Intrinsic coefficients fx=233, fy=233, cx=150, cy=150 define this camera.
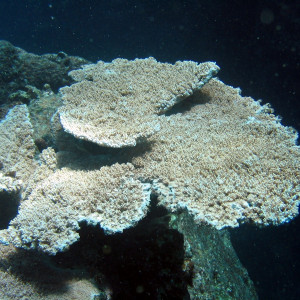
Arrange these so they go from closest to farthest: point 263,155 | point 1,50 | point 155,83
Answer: point 263,155
point 155,83
point 1,50

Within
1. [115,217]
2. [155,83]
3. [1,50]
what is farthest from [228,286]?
[1,50]

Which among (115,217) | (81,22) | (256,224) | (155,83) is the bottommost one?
(115,217)

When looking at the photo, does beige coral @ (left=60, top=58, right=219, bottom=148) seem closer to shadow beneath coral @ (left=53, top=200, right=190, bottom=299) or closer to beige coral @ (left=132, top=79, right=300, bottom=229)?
beige coral @ (left=132, top=79, right=300, bottom=229)

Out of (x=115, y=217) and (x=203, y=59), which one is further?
(x=203, y=59)

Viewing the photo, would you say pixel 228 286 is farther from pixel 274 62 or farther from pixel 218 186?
pixel 274 62

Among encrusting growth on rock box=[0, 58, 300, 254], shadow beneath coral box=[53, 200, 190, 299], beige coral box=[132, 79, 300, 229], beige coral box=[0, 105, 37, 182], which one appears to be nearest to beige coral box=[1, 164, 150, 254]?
encrusting growth on rock box=[0, 58, 300, 254]

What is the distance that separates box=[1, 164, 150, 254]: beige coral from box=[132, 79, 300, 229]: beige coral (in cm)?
31

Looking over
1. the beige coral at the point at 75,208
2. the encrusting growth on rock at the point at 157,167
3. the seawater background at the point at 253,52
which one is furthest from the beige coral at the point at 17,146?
the seawater background at the point at 253,52

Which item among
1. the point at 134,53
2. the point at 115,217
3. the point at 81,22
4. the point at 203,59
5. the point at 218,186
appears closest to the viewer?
the point at 115,217

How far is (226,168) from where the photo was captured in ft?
9.25

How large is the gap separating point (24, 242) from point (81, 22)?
24.1 metres

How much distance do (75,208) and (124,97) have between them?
184 cm

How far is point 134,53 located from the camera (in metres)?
18.5

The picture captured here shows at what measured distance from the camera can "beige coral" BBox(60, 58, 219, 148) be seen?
2928 mm
